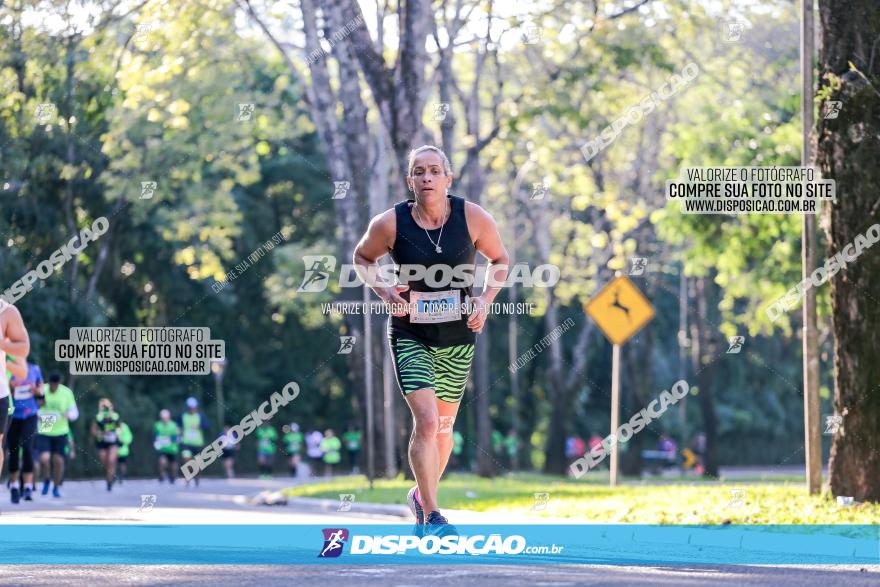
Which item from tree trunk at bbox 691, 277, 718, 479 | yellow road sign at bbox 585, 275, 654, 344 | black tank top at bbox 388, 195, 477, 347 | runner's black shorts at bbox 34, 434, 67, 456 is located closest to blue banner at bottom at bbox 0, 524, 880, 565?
black tank top at bbox 388, 195, 477, 347

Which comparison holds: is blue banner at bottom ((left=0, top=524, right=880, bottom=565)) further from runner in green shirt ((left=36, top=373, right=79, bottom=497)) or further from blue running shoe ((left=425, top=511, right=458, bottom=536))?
runner in green shirt ((left=36, top=373, right=79, bottom=497))

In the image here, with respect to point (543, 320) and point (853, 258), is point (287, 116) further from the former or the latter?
point (853, 258)

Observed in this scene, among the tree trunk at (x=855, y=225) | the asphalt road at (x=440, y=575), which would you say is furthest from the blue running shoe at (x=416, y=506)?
the tree trunk at (x=855, y=225)

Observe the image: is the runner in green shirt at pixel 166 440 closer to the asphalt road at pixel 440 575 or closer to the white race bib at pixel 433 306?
the white race bib at pixel 433 306

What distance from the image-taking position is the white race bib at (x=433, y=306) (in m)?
9.33

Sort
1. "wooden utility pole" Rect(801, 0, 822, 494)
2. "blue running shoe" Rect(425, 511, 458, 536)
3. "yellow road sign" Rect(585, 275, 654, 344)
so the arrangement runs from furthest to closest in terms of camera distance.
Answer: "yellow road sign" Rect(585, 275, 654, 344) → "wooden utility pole" Rect(801, 0, 822, 494) → "blue running shoe" Rect(425, 511, 458, 536)

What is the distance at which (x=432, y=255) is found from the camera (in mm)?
9352

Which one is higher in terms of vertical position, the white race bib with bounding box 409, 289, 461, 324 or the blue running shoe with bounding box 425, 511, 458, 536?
the white race bib with bounding box 409, 289, 461, 324

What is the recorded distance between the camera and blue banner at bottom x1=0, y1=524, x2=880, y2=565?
387 inches

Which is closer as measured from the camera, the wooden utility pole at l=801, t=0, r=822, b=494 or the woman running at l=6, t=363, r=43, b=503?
the wooden utility pole at l=801, t=0, r=822, b=494

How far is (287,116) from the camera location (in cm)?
3872

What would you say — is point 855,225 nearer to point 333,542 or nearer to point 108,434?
point 333,542

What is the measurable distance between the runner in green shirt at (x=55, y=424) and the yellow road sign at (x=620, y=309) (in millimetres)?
6551

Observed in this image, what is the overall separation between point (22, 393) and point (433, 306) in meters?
9.50
